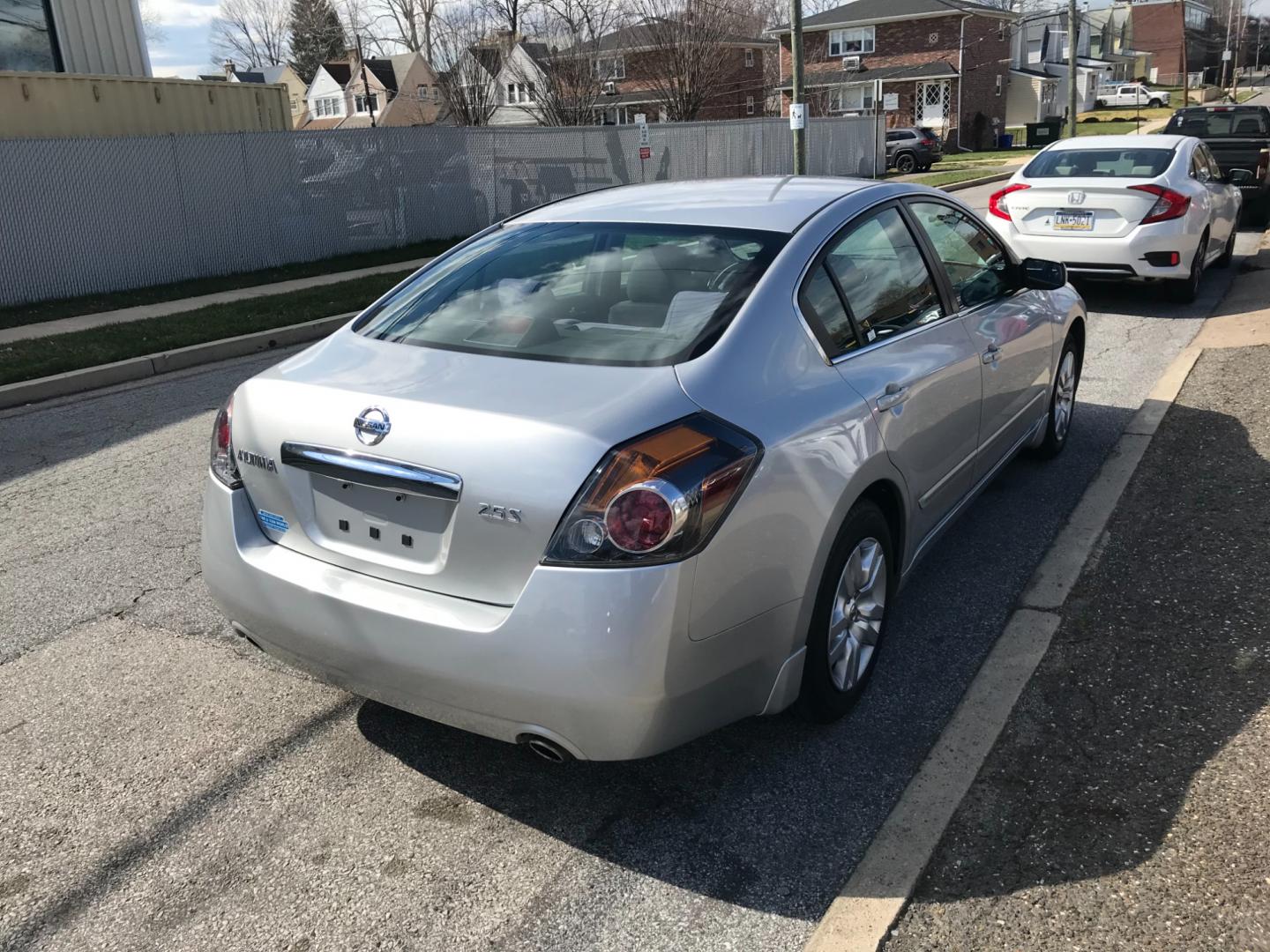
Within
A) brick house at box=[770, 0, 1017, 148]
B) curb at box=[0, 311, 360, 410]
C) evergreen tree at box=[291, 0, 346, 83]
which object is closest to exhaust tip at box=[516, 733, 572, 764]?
curb at box=[0, 311, 360, 410]

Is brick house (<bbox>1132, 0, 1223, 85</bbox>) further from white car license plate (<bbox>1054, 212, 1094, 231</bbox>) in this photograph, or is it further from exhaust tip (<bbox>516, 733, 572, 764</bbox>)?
exhaust tip (<bbox>516, 733, 572, 764</bbox>)

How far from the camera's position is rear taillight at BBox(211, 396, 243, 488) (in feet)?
10.8

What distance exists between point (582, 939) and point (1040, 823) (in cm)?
131

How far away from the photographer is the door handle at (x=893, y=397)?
3.51 metres

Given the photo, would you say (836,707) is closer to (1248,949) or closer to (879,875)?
(879,875)

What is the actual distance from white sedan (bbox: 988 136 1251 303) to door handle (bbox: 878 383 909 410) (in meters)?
7.32

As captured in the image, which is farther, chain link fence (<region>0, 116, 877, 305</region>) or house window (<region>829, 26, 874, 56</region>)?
house window (<region>829, 26, 874, 56</region>)

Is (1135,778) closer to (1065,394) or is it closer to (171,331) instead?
(1065,394)

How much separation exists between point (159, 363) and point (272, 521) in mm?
7335

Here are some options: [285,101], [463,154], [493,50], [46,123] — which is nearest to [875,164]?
[493,50]

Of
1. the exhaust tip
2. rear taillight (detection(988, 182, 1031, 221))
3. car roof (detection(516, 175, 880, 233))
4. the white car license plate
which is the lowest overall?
the exhaust tip

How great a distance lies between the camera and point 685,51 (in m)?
34.2

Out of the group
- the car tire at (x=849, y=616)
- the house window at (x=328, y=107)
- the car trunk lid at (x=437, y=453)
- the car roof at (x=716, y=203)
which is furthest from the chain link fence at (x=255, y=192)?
the house window at (x=328, y=107)

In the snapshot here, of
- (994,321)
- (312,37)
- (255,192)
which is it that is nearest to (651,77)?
(255,192)
